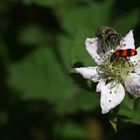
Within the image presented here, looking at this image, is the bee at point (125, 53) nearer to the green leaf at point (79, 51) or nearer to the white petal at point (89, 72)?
the white petal at point (89, 72)

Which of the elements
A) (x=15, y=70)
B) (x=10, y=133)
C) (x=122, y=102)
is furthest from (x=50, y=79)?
(x=122, y=102)

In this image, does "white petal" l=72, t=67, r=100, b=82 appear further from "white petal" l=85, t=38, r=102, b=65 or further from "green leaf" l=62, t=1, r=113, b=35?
"green leaf" l=62, t=1, r=113, b=35

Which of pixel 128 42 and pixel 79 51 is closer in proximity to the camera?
pixel 128 42

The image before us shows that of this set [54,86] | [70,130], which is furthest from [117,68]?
[70,130]

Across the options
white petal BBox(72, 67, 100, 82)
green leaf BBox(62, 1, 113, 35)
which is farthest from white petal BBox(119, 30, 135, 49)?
green leaf BBox(62, 1, 113, 35)

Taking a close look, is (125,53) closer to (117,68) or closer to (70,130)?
(117,68)

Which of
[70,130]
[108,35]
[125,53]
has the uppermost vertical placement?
[108,35]
